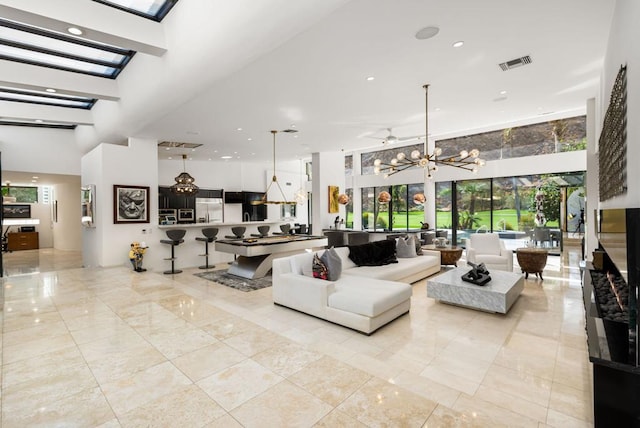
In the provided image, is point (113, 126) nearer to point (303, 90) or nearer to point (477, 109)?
point (303, 90)

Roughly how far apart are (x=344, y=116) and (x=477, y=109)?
272cm

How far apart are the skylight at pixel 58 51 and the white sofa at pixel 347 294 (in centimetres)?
461

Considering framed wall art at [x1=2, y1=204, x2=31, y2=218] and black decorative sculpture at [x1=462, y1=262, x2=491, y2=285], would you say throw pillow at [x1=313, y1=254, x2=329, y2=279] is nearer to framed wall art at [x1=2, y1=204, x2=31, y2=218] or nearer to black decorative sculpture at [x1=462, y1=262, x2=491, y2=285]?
black decorative sculpture at [x1=462, y1=262, x2=491, y2=285]

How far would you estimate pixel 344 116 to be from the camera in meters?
6.79

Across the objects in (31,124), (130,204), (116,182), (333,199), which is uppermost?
(31,124)

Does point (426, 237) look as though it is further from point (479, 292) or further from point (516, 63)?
point (516, 63)

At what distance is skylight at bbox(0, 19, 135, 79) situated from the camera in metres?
4.70

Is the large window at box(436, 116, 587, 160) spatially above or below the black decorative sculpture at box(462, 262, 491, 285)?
above

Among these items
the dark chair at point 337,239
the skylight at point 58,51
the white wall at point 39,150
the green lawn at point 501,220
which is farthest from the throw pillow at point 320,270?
the white wall at point 39,150

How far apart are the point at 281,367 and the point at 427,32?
383cm

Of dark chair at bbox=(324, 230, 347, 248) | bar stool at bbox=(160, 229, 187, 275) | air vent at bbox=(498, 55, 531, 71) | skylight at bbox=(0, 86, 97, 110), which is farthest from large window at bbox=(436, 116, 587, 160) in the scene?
skylight at bbox=(0, 86, 97, 110)

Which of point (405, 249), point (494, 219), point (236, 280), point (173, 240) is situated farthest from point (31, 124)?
point (494, 219)

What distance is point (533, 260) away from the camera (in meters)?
6.32

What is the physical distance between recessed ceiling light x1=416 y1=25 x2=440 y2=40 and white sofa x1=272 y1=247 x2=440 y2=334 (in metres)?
3.07
